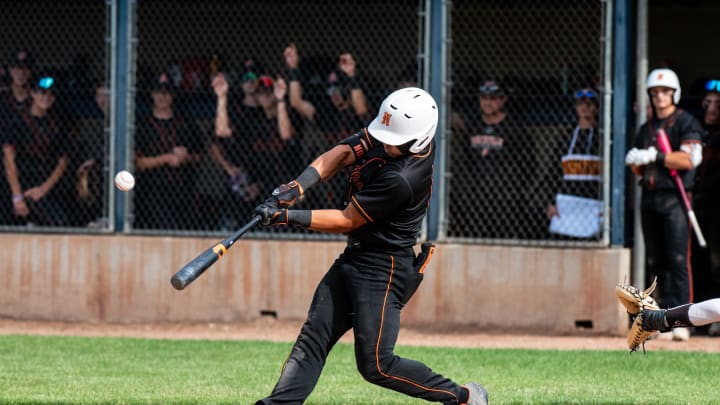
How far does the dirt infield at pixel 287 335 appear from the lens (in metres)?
10.0

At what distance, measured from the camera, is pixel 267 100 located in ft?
36.2

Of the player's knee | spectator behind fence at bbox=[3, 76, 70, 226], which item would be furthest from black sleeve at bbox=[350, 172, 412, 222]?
spectator behind fence at bbox=[3, 76, 70, 226]

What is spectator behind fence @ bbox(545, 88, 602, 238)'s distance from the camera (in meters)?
10.4

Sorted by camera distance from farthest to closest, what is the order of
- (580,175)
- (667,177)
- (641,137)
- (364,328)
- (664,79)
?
(580,175) → (641,137) → (667,177) → (664,79) → (364,328)

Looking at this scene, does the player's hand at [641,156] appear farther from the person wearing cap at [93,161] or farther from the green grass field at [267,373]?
the person wearing cap at [93,161]

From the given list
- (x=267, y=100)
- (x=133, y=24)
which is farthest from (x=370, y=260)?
(x=133, y=24)

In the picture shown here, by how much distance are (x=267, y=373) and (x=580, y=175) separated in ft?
11.2

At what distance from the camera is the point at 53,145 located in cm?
1138

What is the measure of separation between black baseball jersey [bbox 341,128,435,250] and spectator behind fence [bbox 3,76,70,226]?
5607 mm

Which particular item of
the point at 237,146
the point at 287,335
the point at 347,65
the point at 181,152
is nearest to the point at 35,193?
the point at 181,152

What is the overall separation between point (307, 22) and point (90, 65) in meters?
2.35

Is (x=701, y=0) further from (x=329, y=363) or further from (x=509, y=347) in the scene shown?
(x=329, y=363)

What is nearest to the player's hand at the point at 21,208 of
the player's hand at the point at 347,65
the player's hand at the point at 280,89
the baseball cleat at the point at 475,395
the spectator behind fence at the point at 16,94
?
the spectator behind fence at the point at 16,94

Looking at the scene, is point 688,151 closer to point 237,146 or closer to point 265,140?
point 265,140
